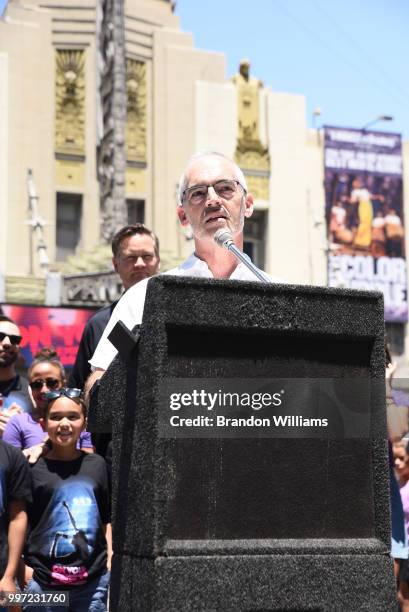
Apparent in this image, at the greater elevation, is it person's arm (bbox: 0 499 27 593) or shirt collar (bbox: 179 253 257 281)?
shirt collar (bbox: 179 253 257 281)

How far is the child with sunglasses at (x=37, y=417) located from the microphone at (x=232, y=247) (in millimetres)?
2688

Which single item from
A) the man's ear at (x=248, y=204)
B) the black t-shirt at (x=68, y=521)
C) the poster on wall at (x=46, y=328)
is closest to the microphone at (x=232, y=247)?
the man's ear at (x=248, y=204)

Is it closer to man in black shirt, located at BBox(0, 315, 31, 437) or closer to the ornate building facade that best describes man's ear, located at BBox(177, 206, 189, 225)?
man in black shirt, located at BBox(0, 315, 31, 437)

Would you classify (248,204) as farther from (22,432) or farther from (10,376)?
(10,376)

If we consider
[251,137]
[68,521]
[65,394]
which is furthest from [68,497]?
[251,137]

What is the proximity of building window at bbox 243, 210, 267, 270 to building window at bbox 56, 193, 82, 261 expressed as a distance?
5.15 m

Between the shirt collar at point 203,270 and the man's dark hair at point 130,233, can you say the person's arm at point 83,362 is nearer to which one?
the man's dark hair at point 130,233

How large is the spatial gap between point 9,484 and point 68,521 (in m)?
0.37

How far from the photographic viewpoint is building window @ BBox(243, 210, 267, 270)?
94.0ft

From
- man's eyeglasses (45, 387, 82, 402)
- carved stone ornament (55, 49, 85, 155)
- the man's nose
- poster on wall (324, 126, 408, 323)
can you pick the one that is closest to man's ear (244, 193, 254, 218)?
the man's nose

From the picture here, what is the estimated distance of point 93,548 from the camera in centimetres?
499

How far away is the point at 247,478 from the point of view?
2520 millimetres

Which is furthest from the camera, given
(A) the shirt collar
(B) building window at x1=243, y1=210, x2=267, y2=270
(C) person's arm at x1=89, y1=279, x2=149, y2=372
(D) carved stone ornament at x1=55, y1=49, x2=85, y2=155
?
(B) building window at x1=243, y1=210, x2=267, y2=270

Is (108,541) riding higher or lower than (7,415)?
lower
